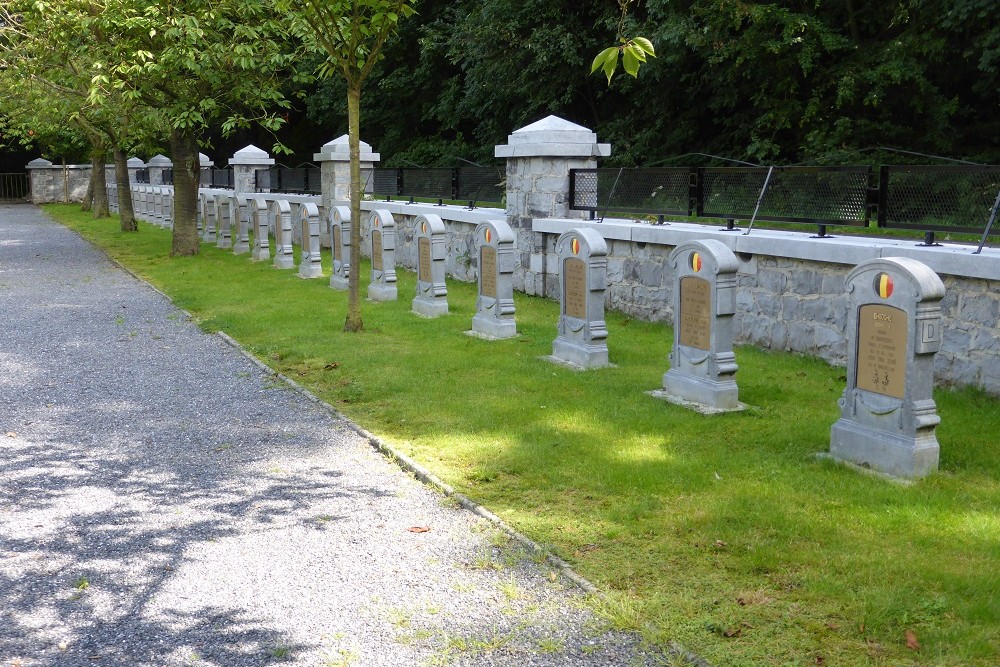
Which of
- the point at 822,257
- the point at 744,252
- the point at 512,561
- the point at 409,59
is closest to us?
the point at 512,561

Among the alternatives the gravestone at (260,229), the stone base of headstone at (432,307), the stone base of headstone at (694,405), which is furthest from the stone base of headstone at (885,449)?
the gravestone at (260,229)

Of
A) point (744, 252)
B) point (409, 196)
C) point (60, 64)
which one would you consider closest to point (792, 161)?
point (409, 196)

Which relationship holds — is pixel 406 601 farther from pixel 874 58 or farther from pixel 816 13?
pixel 816 13

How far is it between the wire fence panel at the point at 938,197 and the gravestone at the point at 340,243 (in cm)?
803

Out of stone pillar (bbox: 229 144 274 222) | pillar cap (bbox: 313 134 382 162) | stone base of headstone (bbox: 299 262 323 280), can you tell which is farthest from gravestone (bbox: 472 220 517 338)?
stone pillar (bbox: 229 144 274 222)

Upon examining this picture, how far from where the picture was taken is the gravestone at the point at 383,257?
13.8m

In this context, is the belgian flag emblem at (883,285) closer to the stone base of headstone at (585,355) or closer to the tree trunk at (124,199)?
the stone base of headstone at (585,355)

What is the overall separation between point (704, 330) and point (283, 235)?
1155 centimetres

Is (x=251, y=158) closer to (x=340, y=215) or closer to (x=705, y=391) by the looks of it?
(x=340, y=215)

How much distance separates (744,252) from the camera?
10.1 meters

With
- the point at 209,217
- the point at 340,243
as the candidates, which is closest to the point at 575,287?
the point at 340,243

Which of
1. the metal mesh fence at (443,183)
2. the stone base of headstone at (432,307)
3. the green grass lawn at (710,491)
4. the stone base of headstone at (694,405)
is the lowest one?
the green grass lawn at (710,491)

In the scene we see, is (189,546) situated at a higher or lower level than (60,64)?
lower

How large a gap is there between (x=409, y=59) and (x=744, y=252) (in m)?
26.4
